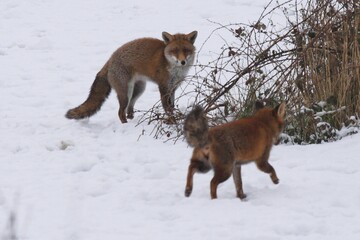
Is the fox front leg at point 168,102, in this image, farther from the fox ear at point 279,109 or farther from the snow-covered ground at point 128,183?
the fox ear at point 279,109

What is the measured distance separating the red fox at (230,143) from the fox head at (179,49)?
376 centimetres

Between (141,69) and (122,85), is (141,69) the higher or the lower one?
the higher one

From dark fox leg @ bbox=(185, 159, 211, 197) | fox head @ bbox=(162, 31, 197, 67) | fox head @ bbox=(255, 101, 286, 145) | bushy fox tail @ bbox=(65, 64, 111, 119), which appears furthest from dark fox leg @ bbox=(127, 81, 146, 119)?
dark fox leg @ bbox=(185, 159, 211, 197)

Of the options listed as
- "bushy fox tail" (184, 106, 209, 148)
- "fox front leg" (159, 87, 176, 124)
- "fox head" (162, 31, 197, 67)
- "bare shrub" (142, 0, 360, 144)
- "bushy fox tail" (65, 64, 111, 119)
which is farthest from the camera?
"fox head" (162, 31, 197, 67)

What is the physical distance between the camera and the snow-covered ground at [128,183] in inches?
217

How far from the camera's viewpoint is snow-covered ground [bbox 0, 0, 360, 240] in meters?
5.52

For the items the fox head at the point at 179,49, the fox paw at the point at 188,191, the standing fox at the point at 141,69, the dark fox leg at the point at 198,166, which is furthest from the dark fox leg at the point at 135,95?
the dark fox leg at the point at 198,166

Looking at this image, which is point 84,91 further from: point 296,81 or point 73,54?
point 296,81

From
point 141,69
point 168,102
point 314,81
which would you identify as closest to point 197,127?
point 314,81

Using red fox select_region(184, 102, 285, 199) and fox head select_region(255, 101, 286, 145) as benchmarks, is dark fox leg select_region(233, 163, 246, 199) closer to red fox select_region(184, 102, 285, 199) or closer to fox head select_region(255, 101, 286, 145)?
red fox select_region(184, 102, 285, 199)

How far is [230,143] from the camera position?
5.96 metres

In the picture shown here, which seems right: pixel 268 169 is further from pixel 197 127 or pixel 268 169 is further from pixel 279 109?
pixel 197 127

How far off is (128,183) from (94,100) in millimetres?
3362

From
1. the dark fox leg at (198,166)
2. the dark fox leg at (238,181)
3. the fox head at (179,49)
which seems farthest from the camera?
the fox head at (179,49)
